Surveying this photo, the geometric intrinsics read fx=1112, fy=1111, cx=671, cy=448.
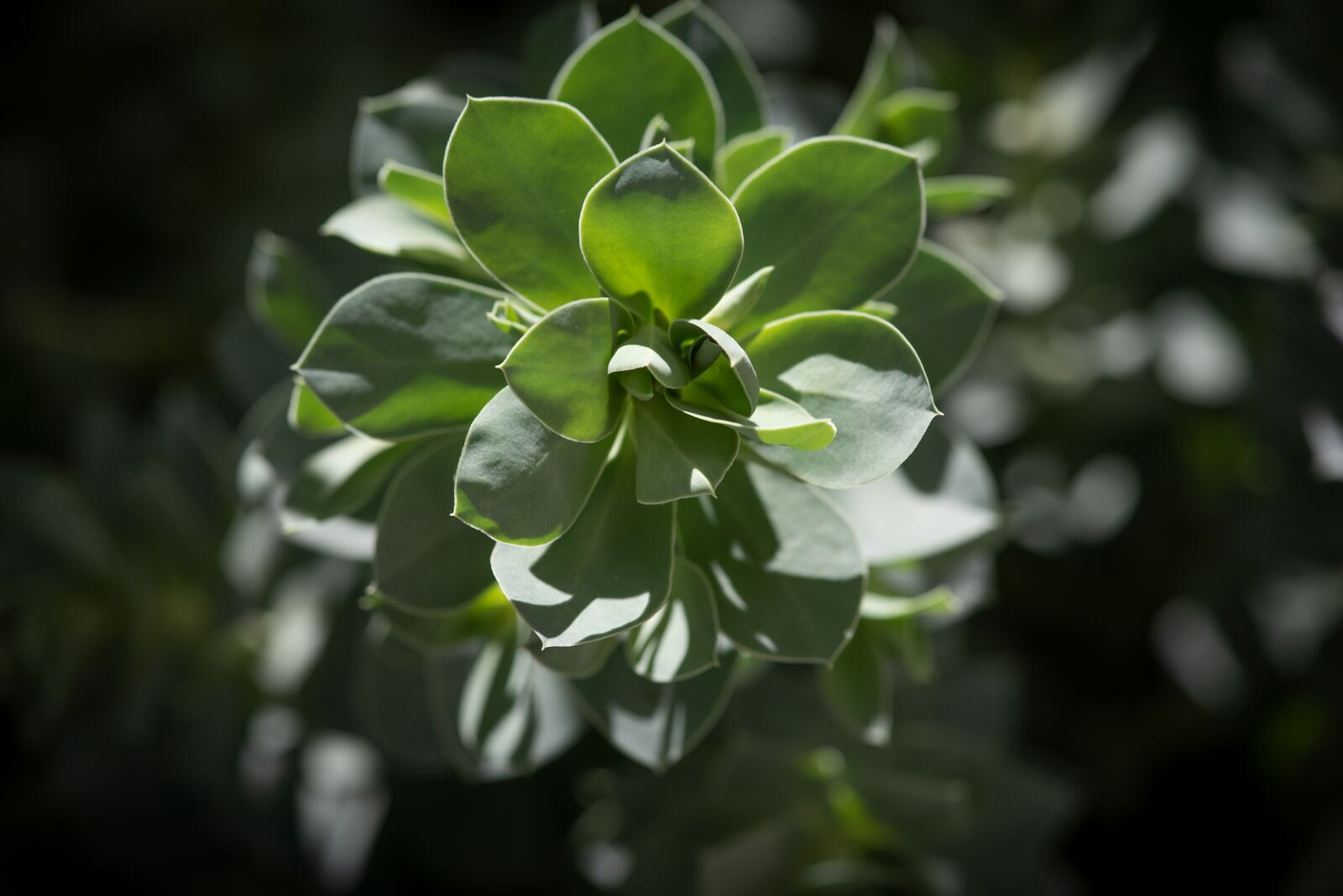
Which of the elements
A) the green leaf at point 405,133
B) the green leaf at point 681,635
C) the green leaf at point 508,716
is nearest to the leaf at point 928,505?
the green leaf at point 681,635

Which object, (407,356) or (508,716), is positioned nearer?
(407,356)

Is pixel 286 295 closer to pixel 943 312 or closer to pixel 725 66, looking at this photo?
pixel 725 66

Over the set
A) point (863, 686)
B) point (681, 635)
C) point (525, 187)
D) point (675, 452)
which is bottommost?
point (863, 686)

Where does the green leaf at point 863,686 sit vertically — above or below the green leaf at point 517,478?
below

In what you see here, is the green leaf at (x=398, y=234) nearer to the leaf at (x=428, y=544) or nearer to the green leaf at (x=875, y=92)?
the leaf at (x=428, y=544)

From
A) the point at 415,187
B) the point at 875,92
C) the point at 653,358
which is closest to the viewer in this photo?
the point at 653,358

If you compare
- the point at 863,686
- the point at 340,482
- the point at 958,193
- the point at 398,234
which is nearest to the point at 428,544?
the point at 340,482
